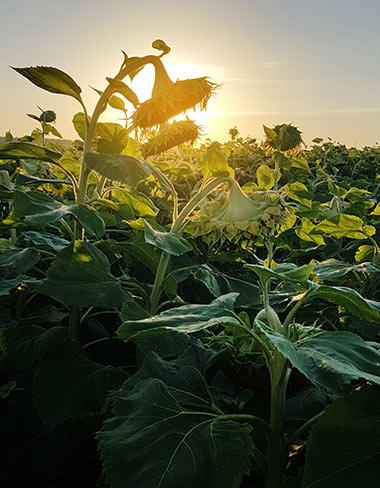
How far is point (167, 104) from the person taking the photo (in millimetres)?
1461

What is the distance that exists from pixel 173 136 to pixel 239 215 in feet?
1.37

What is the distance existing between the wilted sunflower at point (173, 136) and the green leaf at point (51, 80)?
0.86ft

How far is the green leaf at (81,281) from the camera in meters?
1.26

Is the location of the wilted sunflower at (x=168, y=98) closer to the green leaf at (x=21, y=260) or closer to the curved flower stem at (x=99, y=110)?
the curved flower stem at (x=99, y=110)

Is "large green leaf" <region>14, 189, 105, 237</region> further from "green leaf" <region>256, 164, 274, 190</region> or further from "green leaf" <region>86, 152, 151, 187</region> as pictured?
"green leaf" <region>256, 164, 274, 190</region>

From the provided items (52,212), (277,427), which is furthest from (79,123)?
(277,427)

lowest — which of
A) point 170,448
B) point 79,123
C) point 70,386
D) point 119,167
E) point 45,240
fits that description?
point 70,386

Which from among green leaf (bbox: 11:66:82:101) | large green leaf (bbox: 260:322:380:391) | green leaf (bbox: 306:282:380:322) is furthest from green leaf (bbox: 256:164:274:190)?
large green leaf (bbox: 260:322:380:391)

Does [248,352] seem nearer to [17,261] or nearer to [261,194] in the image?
[261,194]

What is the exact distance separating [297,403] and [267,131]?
2.32 metres

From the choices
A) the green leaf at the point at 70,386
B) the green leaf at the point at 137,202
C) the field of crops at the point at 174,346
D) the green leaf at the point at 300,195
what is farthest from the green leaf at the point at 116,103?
the green leaf at the point at 300,195

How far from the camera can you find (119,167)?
4.53ft

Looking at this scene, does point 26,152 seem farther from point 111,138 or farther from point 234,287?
point 234,287

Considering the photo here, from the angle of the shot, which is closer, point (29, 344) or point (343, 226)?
point (29, 344)
